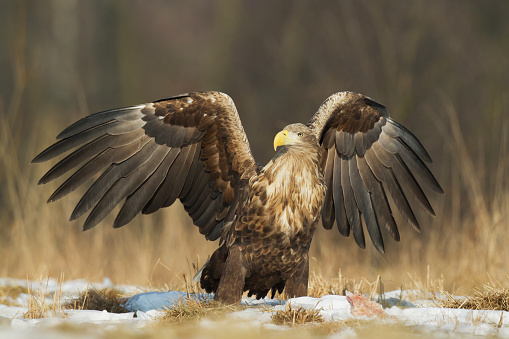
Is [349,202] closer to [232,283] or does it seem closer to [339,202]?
[339,202]

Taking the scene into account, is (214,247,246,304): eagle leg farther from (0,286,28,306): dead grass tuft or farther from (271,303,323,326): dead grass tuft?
(0,286,28,306): dead grass tuft

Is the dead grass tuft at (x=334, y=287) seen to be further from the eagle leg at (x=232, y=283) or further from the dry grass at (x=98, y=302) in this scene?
the dry grass at (x=98, y=302)

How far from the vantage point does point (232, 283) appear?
5.06 m

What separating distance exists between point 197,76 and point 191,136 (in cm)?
1771

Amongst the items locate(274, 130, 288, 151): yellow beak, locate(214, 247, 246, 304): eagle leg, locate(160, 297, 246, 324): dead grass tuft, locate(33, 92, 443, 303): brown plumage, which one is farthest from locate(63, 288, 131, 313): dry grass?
locate(274, 130, 288, 151): yellow beak

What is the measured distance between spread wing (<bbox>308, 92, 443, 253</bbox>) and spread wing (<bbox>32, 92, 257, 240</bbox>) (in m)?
0.90

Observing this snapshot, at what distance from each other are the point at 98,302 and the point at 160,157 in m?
1.28

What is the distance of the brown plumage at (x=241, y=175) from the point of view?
200 inches

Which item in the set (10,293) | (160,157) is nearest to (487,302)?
(160,157)

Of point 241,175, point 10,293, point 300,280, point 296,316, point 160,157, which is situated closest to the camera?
point 296,316

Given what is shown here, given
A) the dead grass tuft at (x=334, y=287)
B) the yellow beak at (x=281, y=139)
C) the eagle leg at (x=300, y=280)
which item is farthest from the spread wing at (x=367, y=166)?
the eagle leg at (x=300, y=280)

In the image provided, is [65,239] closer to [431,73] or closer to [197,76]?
[431,73]

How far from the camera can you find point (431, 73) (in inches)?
424

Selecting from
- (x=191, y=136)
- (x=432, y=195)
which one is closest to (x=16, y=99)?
(x=191, y=136)
